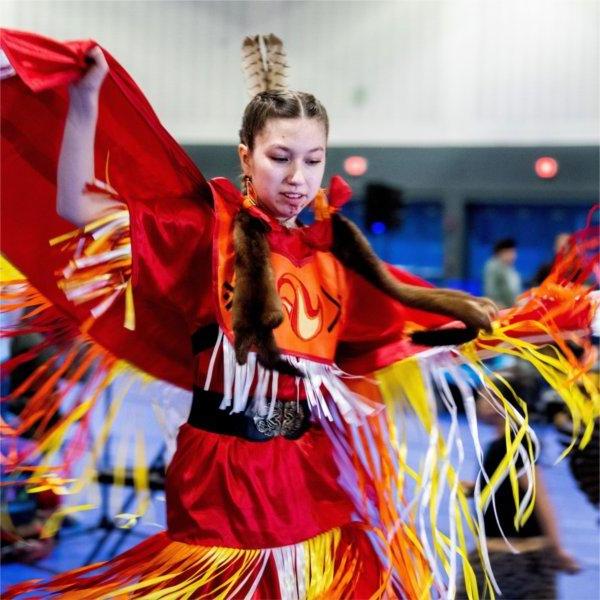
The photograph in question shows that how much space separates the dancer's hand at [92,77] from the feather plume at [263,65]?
17.9 inches

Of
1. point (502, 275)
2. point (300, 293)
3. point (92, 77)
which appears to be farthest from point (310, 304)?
point (502, 275)

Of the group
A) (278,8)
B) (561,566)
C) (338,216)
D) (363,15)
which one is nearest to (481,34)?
(363,15)

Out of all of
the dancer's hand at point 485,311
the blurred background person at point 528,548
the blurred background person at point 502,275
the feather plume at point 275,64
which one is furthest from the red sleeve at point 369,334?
the blurred background person at point 502,275

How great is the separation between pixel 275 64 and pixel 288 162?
12.5 inches

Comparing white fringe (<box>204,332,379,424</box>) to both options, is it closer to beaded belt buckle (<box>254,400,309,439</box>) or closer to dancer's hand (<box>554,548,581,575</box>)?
beaded belt buckle (<box>254,400,309,439</box>)

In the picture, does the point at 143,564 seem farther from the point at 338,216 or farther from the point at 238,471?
the point at 338,216

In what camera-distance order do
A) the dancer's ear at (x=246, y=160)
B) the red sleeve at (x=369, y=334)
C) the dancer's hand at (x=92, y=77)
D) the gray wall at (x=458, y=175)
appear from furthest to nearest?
the gray wall at (x=458, y=175)
the red sleeve at (x=369, y=334)
the dancer's ear at (x=246, y=160)
the dancer's hand at (x=92, y=77)

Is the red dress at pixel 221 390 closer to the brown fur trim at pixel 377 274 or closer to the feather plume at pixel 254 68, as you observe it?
the brown fur trim at pixel 377 274

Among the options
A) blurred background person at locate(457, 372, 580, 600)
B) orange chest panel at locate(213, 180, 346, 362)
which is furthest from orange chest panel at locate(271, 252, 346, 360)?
blurred background person at locate(457, 372, 580, 600)

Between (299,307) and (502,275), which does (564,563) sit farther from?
(502,275)

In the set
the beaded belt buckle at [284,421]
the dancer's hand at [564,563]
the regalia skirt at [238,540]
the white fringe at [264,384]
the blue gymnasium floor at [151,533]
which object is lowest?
the blue gymnasium floor at [151,533]

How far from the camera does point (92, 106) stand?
4.27ft

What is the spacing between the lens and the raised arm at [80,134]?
4.26ft

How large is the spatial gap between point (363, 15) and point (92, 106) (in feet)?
21.0
